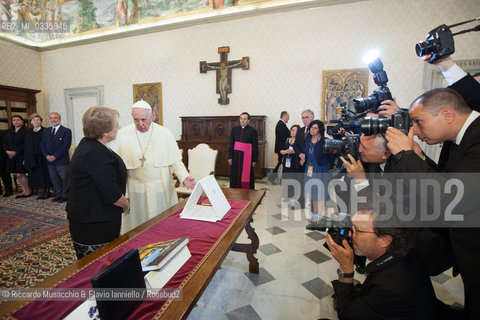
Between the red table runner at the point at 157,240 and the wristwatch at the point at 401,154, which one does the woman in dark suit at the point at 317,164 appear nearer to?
the red table runner at the point at 157,240

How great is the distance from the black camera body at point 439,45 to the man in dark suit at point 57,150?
5.83 metres

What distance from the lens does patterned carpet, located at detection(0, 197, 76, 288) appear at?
2.53 meters

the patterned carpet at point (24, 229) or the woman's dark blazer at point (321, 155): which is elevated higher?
the woman's dark blazer at point (321, 155)

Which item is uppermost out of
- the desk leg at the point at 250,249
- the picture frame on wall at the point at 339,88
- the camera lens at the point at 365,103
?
the picture frame on wall at the point at 339,88

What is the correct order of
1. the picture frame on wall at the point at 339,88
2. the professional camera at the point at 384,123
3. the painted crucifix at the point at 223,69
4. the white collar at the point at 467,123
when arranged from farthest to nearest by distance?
the painted crucifix at the point at 223,69
the picture frame on wall at the point at 339,88
the professional camera at the point at 384,123
the white collar at the point at 467,123

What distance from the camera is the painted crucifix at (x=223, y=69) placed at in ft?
24.4

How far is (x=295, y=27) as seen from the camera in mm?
6812

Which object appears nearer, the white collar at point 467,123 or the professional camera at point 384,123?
the white collar at point 467,123

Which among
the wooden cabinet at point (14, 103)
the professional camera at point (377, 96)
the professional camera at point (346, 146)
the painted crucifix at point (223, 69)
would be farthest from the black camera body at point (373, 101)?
the wooden cabinet at point (14, 103)

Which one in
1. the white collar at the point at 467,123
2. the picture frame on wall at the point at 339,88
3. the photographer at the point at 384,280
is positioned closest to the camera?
the photographer at the point at 384,280

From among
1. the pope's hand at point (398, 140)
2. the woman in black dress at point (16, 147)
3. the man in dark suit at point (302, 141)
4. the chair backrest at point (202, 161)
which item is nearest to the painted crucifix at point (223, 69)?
the man in dark suit at point (302, 141)

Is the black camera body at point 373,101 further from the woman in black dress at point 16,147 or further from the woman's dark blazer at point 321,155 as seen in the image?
the woman in black dress at point 16,147

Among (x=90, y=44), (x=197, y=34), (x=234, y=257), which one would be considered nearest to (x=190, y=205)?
(x=234, y=257)

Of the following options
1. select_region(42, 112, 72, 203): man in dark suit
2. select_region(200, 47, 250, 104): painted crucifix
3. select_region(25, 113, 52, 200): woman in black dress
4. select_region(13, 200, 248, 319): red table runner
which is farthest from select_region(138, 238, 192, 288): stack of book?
select_region(200, 47, 250, 104): painted crucifix
